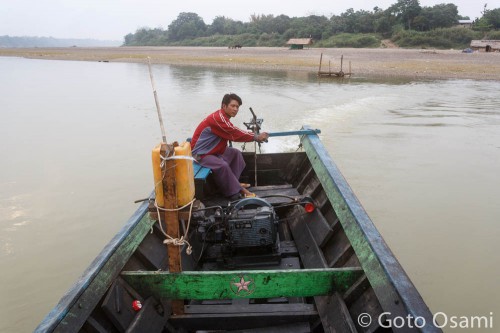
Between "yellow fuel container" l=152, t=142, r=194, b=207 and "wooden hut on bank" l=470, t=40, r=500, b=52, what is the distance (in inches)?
1723

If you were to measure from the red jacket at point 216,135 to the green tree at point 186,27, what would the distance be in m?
79.5

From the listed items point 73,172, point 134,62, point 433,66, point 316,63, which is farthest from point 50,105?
point 134,62

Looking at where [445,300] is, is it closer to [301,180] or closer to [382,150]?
[301,180]

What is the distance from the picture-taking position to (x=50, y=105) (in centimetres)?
1564

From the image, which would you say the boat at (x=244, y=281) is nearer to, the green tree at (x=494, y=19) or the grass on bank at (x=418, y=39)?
the grass on bank at (x=418, y=39)

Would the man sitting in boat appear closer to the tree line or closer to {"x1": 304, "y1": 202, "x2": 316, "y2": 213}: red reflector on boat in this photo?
{"x1": 304, "y1": 202, "x2": 316, "y2": 213}: red reflector on boat

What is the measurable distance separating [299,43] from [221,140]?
149 ft

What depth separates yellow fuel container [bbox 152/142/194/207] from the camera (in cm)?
222

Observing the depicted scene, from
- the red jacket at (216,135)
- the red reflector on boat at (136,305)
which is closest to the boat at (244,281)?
the red reflector on boat at (136,305)

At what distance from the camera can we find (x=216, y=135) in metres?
4.33

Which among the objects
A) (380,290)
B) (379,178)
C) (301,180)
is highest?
(380,290)

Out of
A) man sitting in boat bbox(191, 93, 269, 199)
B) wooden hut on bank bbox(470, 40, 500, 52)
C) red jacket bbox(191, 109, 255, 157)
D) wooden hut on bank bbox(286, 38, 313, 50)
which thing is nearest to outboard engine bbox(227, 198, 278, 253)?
man sitting in boat bbox(191, 93, 269, 199)

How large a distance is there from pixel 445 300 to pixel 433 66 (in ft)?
91.5

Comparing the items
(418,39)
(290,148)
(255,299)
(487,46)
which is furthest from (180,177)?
(418,39)
